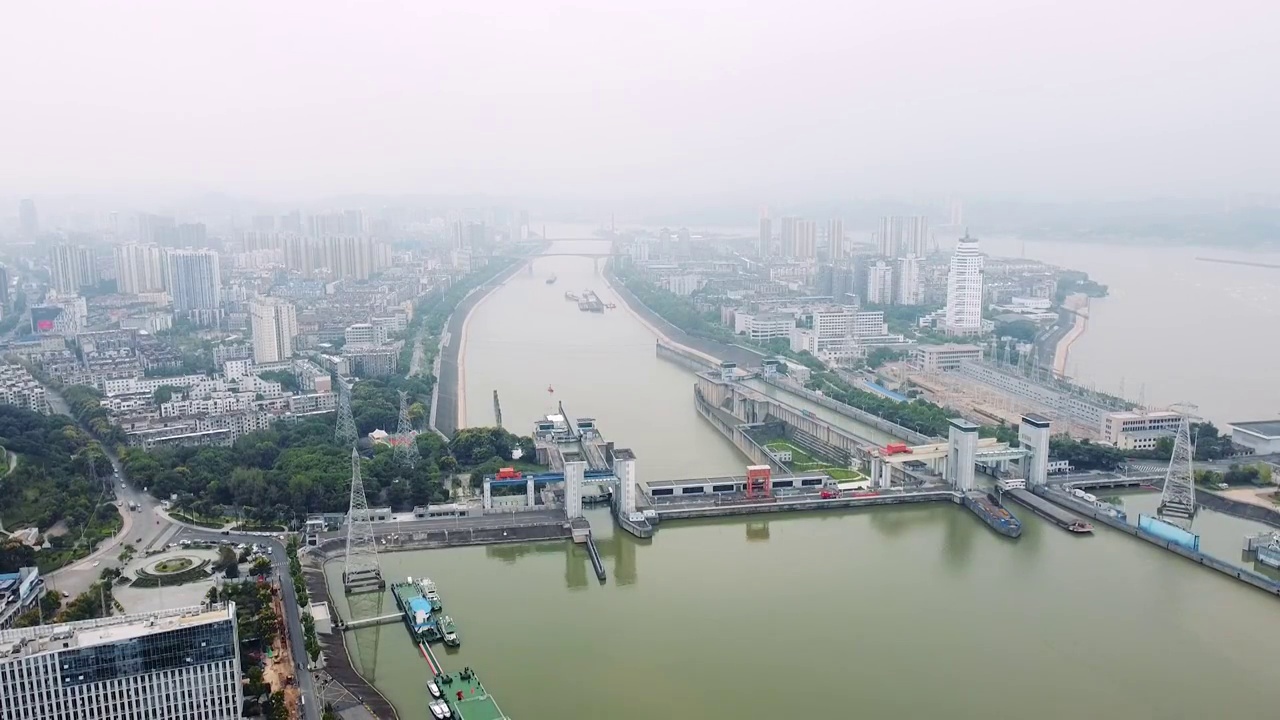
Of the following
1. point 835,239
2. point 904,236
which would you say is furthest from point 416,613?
point 904,236

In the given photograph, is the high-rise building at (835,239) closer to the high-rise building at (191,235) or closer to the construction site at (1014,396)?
the construction site at (1014,396)

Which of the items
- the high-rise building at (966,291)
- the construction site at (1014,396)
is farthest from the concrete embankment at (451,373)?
→ the high-rise building at (966,291)

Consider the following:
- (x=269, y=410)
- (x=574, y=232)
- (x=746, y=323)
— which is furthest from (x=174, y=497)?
(x=574, y=232)

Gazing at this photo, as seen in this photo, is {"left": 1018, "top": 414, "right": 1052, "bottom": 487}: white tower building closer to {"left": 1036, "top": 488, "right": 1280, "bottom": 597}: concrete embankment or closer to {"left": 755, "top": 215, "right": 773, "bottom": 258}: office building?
{"left": 1036, "top": 488, "right": 1280, "bottom": 597}: concrete embankment

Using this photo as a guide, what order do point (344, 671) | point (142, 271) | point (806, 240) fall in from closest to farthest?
point (344, 671) → point (142, 271) → point (806, 240)

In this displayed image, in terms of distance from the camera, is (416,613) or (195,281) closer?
(416,613)

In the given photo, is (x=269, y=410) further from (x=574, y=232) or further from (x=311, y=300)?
(x=574, y=232)

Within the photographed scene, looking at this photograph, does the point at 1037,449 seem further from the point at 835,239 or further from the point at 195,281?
the point at 835,239
